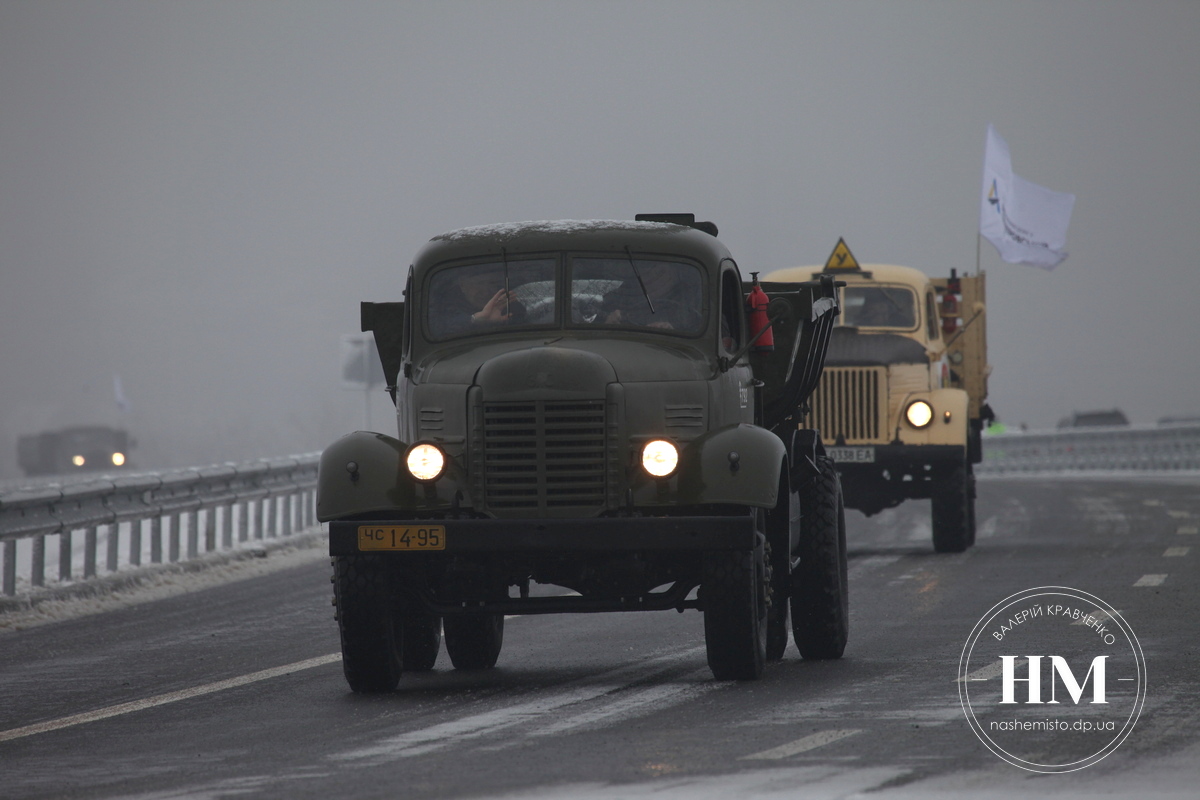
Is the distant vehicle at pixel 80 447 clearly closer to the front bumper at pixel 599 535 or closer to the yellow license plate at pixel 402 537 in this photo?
the yellow license plate at pixel 402 537

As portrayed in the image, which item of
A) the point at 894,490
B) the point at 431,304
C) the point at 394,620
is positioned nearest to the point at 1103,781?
the point at 394,620

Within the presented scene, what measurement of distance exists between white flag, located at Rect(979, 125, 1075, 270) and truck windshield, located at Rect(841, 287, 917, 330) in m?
8.27

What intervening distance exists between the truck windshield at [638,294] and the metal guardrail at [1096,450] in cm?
3156

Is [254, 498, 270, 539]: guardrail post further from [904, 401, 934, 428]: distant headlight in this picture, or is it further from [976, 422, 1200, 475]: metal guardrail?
[976, 422, 1200, 475]: metal guardrail

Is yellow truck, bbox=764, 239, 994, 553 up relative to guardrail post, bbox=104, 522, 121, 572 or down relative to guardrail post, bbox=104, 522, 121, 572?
up

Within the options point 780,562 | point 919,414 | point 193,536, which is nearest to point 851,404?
point 919,414

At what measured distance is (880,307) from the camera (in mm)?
20266

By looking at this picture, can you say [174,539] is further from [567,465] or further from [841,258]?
[567,465]

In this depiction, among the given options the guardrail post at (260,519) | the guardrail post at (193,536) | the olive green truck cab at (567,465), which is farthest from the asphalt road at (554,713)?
the guardrail post at (260,519)

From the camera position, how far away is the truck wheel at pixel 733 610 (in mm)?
9344

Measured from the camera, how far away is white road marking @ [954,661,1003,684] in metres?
9.42

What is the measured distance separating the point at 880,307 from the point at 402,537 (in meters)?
11.7

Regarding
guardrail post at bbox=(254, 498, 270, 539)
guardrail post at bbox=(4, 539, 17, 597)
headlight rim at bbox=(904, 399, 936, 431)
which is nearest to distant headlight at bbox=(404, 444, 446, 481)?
guardrail post at bbox=(4, 539, 17, 597)

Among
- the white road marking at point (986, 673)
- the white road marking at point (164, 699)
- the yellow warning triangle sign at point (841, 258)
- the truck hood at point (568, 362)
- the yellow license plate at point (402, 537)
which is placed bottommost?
the white road marking at point (164, 699)
